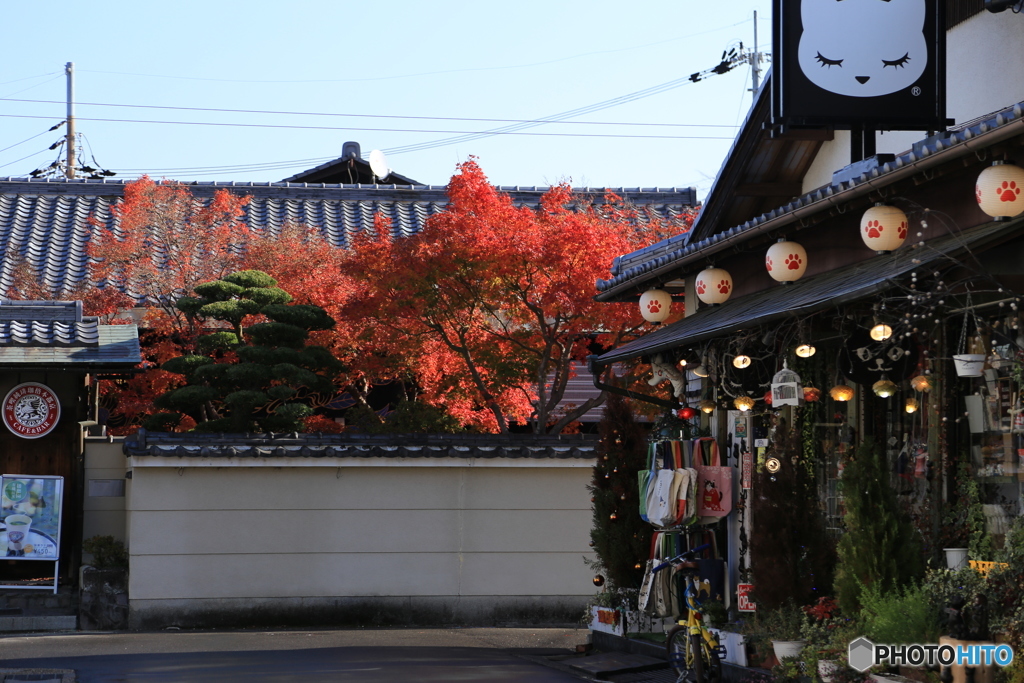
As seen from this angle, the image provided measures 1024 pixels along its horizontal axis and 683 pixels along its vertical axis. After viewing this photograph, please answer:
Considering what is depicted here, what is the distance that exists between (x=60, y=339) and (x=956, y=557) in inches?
518

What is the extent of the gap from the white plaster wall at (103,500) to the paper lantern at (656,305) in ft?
28.9

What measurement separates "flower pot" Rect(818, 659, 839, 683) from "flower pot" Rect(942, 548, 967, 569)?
1.22 meters

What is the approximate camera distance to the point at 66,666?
12812 mm

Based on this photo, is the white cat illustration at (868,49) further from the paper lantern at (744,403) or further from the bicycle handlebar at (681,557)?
the bicycle handlebar at (681,557)

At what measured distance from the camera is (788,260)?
11.5m

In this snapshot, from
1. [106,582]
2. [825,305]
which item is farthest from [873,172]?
[106,582]

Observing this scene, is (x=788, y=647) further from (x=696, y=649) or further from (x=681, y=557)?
(x=681, y=557)

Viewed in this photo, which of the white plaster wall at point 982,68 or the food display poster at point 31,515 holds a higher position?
the white plaster wall at point 982,68

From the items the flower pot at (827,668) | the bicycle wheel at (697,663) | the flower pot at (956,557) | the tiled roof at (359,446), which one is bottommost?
the bicycle wheel at (697,663)

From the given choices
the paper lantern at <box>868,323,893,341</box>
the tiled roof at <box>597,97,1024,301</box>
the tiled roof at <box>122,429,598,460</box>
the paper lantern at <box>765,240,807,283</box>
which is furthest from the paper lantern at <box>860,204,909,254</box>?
the tiled roof at <box>122,429,598,460</box>

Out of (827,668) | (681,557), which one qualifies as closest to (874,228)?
(827,668)

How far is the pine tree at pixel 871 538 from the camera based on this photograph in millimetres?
9258

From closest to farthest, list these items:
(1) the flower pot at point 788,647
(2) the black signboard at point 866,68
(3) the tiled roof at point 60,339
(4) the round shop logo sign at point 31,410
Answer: (1) the flower pot at point 788,647 → (2) the black signboard at point 866,68 → (3) the tiled roof at point 60,339 → (4) the round shop logo sign at point 31,410

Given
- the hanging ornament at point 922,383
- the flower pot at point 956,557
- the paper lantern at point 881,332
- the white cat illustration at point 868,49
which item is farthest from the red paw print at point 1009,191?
the white cat illustration at point 868,49
